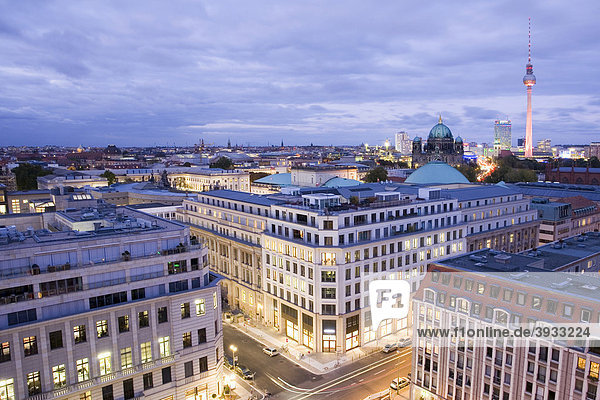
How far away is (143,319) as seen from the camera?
165 ft

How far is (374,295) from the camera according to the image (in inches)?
2958

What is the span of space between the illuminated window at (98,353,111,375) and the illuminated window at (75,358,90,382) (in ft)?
4.29

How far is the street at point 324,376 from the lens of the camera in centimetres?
6038

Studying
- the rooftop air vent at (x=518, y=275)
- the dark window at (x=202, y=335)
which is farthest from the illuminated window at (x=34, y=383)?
the rooftop air vent at (x=518, y=275)

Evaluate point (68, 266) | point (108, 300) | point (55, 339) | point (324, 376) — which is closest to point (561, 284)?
point (324, 376)

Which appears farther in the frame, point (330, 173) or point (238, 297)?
point (330, 173)

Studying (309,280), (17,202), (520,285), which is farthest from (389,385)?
(17,202)

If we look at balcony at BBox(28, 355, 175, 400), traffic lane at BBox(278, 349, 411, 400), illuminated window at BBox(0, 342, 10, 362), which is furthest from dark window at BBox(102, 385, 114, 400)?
traffic lane at BBox(278, 349, 411, 400)

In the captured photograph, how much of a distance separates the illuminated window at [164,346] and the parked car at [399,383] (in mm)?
31384

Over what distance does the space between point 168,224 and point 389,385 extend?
39478 mm

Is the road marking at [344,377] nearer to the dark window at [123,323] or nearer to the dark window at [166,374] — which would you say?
the dark window at [166,374]

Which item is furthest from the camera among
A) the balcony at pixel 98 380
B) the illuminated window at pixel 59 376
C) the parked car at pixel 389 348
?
the parked car at pixel 389 348

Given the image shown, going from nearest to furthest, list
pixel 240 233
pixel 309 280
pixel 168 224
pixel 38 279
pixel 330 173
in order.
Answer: pixel 38 279 < pixel 168 224 < pixel 309 280 < pixel 240 233 < pixel 330 173

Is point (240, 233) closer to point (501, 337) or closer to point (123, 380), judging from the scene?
point (123, 380)
